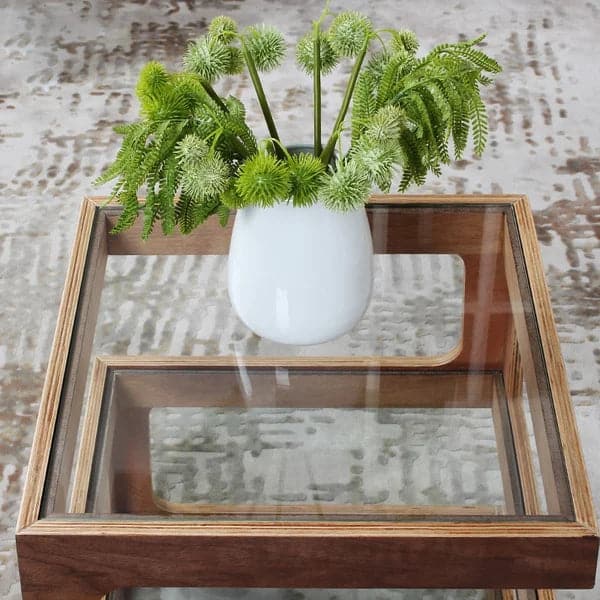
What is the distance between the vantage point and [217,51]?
1072 mm

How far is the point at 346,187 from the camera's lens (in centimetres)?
98

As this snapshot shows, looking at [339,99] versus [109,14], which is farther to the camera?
[109,14]

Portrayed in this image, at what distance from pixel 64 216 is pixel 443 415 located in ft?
3.63

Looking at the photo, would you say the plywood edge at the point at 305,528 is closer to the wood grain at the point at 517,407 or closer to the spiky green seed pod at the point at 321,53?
the wood grain at the point at 517,407

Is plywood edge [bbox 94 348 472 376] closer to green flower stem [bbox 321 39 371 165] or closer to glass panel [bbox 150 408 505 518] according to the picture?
glass panel [bbox 150 408 505 518]

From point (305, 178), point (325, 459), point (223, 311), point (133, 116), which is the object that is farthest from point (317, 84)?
point (133, 116)

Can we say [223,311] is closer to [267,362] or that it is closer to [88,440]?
[267,362]

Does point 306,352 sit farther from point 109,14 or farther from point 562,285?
point 109,14

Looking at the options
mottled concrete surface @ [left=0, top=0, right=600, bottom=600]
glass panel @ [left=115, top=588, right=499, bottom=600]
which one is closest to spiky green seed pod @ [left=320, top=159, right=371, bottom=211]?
mottled concrete surface @ [left=0, top=0, right=600, bottom=600]

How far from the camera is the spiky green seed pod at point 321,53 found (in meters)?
1.13

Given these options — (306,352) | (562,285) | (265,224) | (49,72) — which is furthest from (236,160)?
(49,72)

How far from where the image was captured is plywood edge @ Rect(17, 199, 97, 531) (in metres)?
0.92

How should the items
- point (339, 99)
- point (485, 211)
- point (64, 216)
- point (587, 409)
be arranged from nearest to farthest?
1. point (485, 211)
2. point (587, 409)
3. point (64, 216)
4. point (339, 99)

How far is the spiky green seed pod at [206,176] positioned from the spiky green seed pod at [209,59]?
0.13 meters
